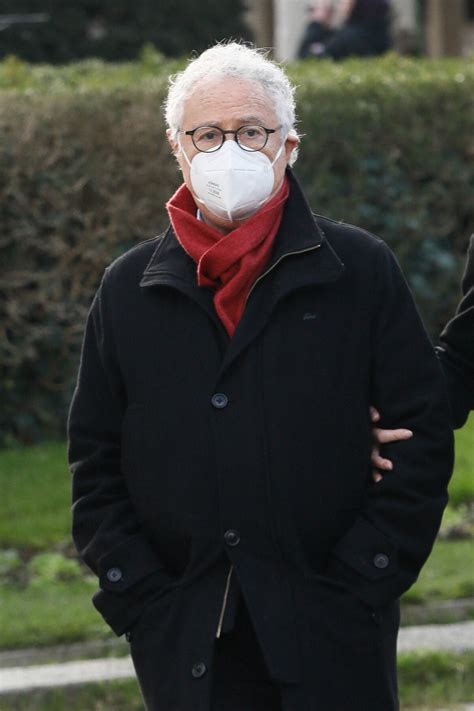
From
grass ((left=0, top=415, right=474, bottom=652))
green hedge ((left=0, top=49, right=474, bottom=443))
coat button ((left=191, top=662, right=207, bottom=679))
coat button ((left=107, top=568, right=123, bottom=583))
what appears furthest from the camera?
green hedge ((left=0, top=49, right=474, bottom=443))

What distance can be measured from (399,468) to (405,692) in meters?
2.42

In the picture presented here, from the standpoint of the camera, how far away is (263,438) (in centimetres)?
330

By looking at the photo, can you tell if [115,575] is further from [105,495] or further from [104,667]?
[104,667]

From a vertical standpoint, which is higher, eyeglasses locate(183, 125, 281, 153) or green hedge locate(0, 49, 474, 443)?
eyeglasses locate(183, 125, 281, 153)

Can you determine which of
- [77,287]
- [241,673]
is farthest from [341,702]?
[77,287]

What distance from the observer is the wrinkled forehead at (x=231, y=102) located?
3.33 meters

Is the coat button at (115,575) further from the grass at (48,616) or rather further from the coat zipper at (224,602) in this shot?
the grass at (48,616)

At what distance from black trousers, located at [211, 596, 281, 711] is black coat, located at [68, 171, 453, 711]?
0.20 feet

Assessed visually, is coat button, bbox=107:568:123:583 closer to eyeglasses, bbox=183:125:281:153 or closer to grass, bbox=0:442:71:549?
eyeglasses, bbox=183:125:281:153

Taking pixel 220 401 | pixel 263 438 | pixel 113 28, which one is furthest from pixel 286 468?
pixel 113 28

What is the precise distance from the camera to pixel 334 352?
131 inches

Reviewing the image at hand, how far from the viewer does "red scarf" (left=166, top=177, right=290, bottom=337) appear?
131 inches

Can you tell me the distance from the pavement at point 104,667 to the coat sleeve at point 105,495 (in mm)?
2090

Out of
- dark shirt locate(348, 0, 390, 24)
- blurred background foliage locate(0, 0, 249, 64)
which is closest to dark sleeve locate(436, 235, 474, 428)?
dark shirt locate(348, 0, 390, 24)
